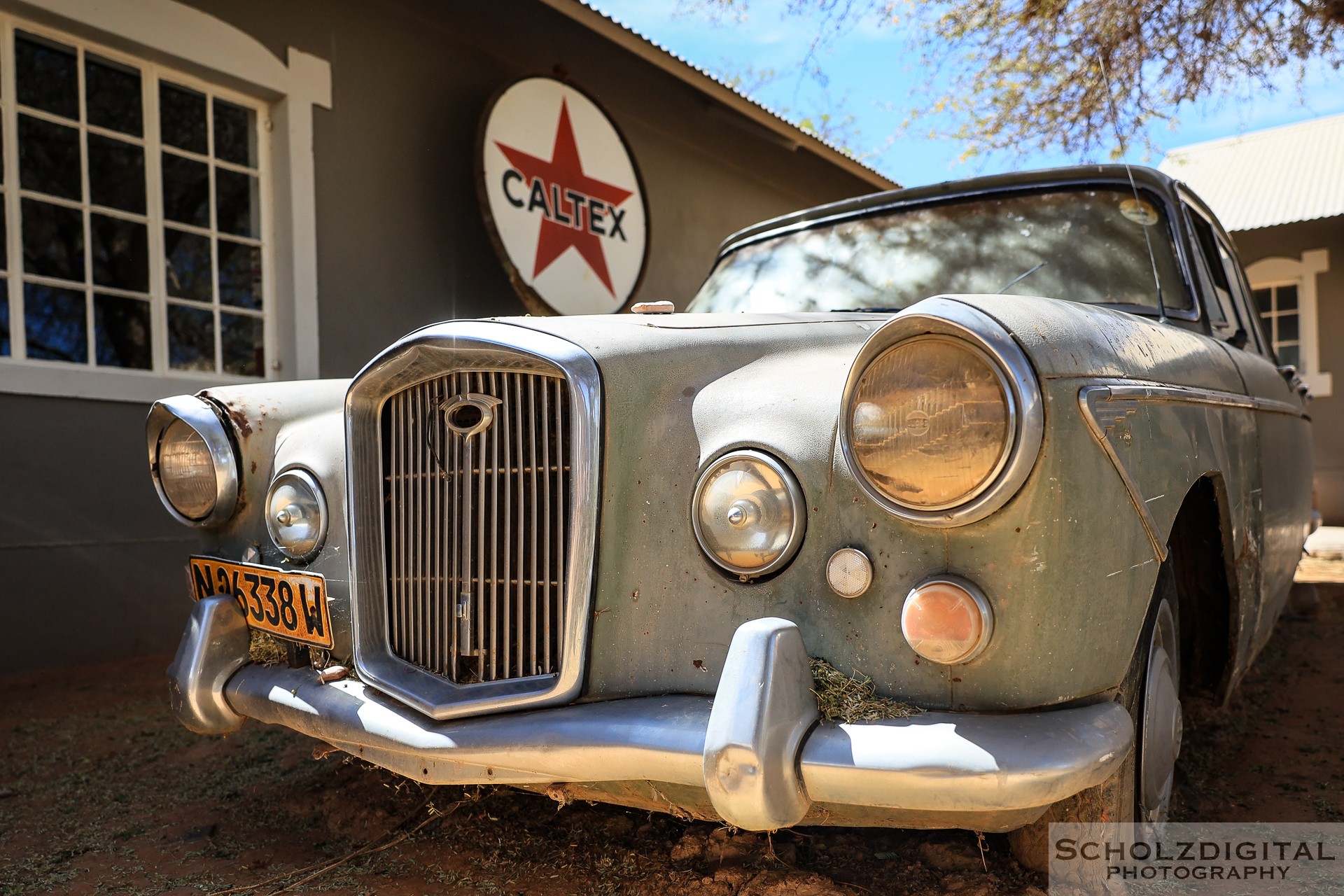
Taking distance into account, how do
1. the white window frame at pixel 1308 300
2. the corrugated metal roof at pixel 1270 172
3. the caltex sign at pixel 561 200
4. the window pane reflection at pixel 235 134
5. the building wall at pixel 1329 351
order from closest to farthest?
the window pane reflection at pixel 235 134 → the caltex sign at pixel 561 200 → the corrugated metal roof at pixel 1270 172 → the building wall at pixel 1329 351 → the white window frame at pixel 1308 300

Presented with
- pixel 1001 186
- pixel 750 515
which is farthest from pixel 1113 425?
pixel 1001 186

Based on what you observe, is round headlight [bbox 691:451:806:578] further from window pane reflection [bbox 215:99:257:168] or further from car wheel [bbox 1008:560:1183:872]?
window pane reflection [bbox 215:99:257:168]

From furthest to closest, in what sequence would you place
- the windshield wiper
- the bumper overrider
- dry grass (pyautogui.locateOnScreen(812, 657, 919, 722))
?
the windshield wiper, dry grass (pyautogui.locateOnScreen(812, 657, 919, 722)), the bumper overrider

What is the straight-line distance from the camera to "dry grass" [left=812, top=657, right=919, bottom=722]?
1491mm

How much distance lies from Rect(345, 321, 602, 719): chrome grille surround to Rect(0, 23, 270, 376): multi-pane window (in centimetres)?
304

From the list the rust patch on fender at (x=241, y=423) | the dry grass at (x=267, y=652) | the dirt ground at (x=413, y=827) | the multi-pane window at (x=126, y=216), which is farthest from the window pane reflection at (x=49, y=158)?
the dry grass at (x=267, y=652)

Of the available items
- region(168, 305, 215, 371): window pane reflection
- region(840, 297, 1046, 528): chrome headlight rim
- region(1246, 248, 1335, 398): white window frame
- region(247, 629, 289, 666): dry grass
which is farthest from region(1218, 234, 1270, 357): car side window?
region(1246, 248, 1335, 398): white window frame

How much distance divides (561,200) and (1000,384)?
5.36m

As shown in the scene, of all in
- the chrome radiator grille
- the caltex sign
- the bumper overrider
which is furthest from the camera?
the caltex sign

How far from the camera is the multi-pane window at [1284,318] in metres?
10.3

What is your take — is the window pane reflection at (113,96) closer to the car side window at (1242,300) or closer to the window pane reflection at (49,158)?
the window pane reflection at (49,158)

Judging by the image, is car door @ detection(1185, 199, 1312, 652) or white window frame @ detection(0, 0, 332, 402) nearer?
car door @ detection(1185, 199, 1312, 652)

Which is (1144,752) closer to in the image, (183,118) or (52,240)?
(52,240)

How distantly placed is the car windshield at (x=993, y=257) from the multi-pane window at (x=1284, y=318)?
30.2 ft
